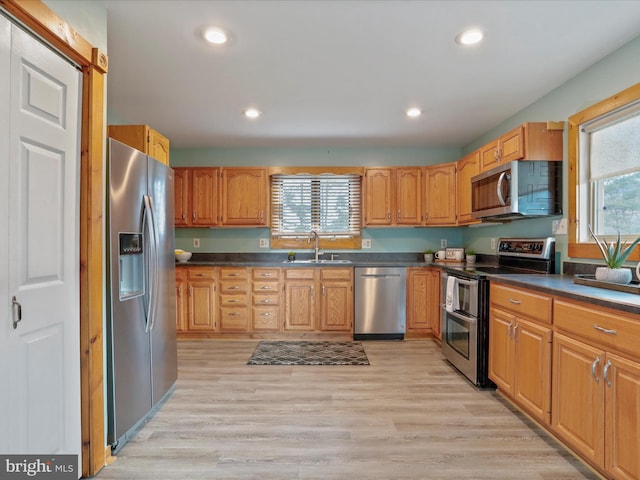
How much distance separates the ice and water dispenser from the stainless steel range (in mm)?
2458

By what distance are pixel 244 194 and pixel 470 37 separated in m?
3.05

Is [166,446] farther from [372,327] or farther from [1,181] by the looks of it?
[372,327]

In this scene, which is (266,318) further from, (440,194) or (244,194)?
(440,194)

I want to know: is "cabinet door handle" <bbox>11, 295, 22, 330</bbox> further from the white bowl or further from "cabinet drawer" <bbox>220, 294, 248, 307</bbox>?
the white bowl

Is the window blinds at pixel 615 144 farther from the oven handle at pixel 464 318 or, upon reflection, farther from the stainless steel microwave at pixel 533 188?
the oven handle at pixel 464 318

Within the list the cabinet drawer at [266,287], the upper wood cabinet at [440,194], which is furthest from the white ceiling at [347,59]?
the cabinet drawer at [266,287]

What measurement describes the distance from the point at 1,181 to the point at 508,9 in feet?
8.34

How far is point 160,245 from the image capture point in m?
2.39

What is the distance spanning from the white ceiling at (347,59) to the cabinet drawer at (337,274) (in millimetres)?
1656

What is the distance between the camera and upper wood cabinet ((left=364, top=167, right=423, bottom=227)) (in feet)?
14.5

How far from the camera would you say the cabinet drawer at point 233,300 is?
4.16m

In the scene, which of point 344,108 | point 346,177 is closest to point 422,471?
point 344,108

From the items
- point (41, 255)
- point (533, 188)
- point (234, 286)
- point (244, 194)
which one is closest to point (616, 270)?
point (533, 188)

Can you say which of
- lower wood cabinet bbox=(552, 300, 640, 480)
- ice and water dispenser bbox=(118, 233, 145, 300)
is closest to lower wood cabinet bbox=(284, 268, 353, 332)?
ice and water dispenser bbox=(118, 233, 145, 300)
